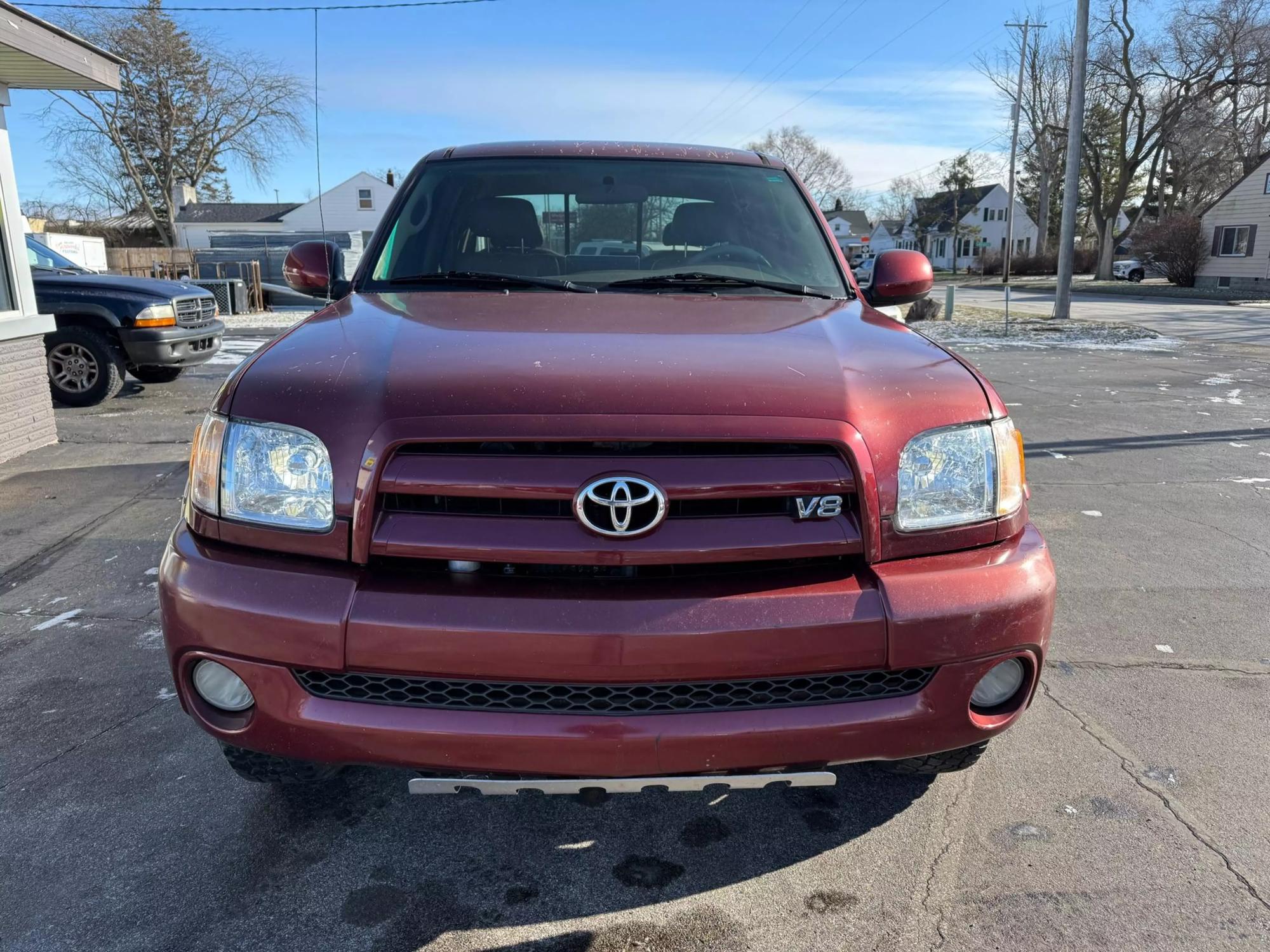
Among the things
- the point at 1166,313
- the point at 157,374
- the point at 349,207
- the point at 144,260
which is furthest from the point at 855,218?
the point at 157,374

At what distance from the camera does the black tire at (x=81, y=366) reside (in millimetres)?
8688

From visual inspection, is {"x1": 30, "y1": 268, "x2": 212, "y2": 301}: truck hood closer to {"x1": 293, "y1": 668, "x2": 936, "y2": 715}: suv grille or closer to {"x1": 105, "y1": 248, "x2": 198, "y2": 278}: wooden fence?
{"x1": 293, "y1": 668, "x2": 936, "y2": 715}: suv grille

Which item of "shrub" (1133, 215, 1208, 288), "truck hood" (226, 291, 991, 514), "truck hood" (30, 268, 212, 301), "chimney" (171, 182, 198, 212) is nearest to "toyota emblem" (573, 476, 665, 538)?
"truck hood" (226, 291, 991, 514)

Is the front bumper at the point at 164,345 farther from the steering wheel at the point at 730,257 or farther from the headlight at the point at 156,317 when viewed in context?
the steering wheel at the point at 730,257

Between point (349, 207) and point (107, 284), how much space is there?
46.8 m

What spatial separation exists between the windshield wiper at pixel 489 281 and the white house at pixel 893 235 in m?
88.4

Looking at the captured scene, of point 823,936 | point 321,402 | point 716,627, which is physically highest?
point 321,402

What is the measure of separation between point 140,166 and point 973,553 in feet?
179

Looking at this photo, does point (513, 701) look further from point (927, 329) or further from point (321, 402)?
point (927, 329)

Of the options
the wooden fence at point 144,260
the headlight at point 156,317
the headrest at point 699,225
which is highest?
the wooden fence at point 144,260

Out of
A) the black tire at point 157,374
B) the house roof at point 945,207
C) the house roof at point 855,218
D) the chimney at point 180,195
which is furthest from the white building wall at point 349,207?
the house roof at point 855,218

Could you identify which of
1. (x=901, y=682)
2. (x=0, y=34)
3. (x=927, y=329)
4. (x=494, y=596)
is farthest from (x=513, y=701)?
(x=927, y=329)

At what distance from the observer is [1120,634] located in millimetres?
3602

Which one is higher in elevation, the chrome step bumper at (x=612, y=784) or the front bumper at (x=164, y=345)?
the front bumper at (x=164, y=345)
